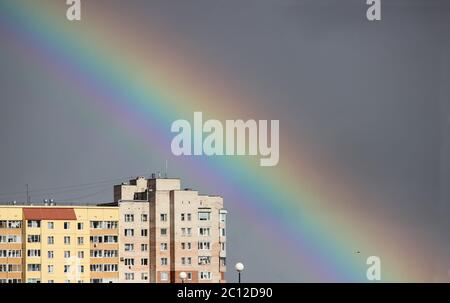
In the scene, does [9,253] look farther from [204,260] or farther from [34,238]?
[204,260]

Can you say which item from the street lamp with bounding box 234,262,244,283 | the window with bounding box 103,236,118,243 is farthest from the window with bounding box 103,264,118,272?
the street lamp with bounding box 234,262,244,283

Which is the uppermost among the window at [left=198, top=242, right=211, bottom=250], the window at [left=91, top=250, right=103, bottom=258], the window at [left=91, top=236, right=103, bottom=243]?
the window at [left=91, top=236, right=103, bottom=243]

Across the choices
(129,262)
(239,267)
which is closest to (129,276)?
(129,262)

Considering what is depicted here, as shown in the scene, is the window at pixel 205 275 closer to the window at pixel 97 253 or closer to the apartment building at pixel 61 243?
the apartment building at pixel 61 243

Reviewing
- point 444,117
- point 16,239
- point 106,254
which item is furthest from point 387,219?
point 16,239

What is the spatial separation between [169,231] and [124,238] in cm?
29

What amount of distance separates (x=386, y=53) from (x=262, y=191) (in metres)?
1.17

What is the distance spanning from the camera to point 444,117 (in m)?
6.31

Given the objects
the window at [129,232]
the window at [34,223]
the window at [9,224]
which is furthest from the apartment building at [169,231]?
the window at [9,224]

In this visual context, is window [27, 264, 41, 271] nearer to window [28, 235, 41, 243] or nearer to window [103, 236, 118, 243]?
window [28, 235, 41, 243]

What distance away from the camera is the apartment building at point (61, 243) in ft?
19.9

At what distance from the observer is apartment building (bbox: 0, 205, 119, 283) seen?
19.9 ft

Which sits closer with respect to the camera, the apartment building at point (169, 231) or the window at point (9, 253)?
the window at point (9, 253)
